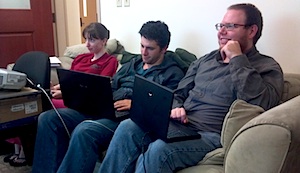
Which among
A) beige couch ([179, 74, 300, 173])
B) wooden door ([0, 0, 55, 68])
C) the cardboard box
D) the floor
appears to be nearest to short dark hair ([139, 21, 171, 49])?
the cardboard box

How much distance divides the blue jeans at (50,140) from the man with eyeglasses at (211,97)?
502 millimetres

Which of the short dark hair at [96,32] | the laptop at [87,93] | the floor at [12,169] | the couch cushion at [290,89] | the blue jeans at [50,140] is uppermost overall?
the short dark hair at [96,32]

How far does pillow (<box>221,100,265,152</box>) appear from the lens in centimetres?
124

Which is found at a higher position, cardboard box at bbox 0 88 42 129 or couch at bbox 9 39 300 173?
couch at bbox 9 39 300 173

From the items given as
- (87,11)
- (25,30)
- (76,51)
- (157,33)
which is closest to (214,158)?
(157,33)

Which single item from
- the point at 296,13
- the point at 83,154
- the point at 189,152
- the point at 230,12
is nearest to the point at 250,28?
the point at 230,12

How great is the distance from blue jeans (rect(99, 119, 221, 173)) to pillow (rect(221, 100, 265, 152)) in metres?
0.17

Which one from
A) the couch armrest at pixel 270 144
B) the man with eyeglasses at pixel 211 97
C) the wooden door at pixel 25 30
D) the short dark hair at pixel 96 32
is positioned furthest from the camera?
the wooden door at pixel 25 30

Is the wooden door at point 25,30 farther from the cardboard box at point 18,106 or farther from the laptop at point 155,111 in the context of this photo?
the laptop at point 155,111

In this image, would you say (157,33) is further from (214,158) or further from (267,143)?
(267,143)

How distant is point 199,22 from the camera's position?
2.17 meters

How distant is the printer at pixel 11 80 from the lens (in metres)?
1.71

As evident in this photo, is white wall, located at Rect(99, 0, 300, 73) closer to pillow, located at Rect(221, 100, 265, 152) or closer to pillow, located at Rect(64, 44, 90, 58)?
pillow, located at Rect(64, 44, 90, 58)

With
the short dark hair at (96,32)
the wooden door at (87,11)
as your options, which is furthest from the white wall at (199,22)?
the wooden door at (87,11)
